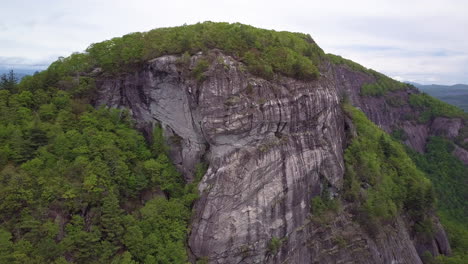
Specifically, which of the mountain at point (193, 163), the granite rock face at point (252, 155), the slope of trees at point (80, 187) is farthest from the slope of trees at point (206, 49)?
the slope of trees at point (80, 187)

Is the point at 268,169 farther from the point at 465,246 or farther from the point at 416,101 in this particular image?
the point at 416,101

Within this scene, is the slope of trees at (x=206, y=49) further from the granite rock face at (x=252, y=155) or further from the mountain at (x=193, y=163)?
the granite rock face at (x=252, y=155)

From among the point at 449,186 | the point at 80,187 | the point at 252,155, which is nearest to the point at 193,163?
the point at 252,155

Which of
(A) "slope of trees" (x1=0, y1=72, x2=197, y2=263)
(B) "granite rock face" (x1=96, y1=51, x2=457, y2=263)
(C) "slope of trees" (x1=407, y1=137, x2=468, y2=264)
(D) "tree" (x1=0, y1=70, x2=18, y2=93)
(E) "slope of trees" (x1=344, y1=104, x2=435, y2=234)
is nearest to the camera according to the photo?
(A) "slope of trees" (x1=0, y1=72, x2=197, y2=263)

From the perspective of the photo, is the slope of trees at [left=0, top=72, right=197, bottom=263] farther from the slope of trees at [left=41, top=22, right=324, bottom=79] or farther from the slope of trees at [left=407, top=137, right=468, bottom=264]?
the slope of trees at [left=407, top=137, right=468, bottom=264]

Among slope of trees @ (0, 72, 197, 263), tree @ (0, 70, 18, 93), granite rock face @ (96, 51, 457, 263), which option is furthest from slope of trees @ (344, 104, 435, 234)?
tree @ (0, 70, 18, 93)

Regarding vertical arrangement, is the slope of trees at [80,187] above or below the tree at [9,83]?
below
